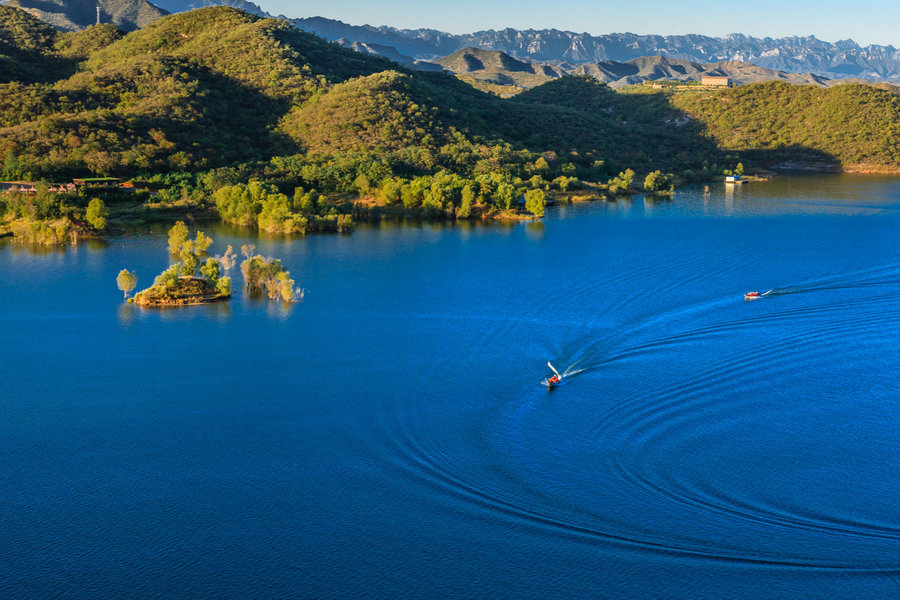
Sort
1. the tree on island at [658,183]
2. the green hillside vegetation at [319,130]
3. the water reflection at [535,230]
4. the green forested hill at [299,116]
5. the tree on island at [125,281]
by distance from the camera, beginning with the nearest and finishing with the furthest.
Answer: the tree on island at [125,281], the water reflection at [535,230], the green hillside vegetation at [319,130], the green forested hill at [299,116], the tree on island at [658,183]

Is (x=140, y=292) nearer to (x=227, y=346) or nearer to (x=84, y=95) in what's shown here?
(x=227, y=346)

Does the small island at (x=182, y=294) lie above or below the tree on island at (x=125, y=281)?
below

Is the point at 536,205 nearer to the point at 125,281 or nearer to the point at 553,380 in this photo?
the point at 125,281

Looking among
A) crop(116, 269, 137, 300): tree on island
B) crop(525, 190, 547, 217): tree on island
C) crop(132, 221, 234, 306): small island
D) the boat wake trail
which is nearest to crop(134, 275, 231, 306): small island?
crop(132, 221, 234, 306): small island

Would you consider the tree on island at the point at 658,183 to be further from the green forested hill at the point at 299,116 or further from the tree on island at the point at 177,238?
the tree on island at the point at 177,238

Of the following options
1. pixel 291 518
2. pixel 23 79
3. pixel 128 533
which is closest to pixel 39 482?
pixel 128 533

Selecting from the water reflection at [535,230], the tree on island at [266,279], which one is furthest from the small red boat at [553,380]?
the water reflection at [535,230]

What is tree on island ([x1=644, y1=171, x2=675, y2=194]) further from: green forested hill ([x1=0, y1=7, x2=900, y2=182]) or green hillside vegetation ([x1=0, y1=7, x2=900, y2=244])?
green forested hill ([x1=0, y1=7, x2=900, y2=182])
